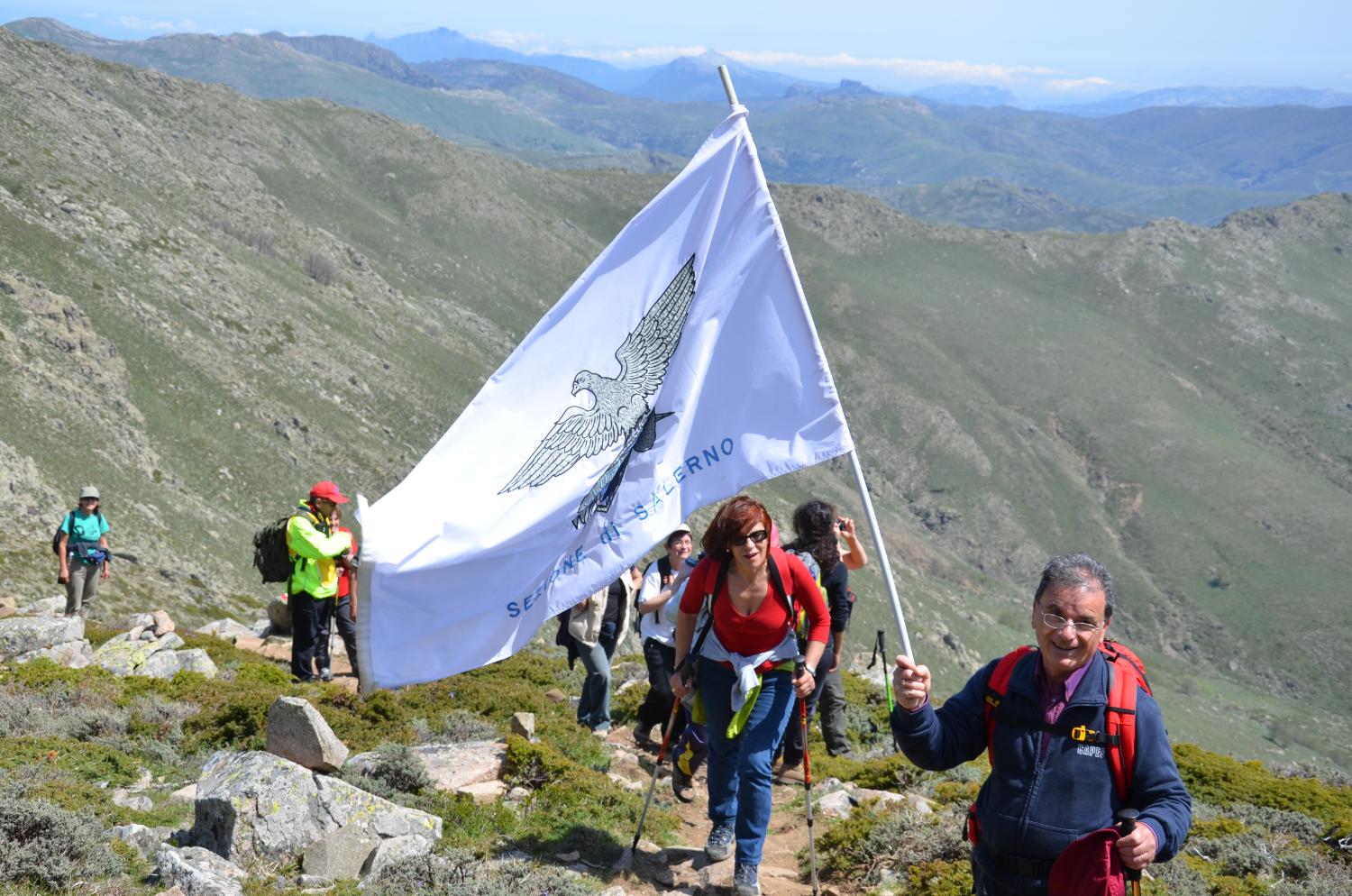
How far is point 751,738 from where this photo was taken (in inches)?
256

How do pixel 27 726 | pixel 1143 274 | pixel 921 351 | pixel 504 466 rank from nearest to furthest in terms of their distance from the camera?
1. pixel 504 466
2. pixel 27 726
3. pixel 921 351
4. pixel 1143 274

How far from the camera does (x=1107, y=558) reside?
126125mm

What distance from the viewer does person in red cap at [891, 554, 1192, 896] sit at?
3.99 metres

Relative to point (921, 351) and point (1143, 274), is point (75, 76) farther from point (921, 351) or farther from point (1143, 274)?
point (1143, 274)

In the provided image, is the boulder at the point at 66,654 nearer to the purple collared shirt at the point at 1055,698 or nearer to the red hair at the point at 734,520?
the red hair at the point at 734,520

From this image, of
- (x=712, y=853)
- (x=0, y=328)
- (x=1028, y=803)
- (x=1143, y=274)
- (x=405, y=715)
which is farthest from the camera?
(x=1143, y=274)

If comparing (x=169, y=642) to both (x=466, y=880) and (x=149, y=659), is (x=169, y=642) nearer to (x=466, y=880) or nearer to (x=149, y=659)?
(x=149, y=659)

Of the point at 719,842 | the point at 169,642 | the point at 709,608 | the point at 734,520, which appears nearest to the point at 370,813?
the point at 719,842

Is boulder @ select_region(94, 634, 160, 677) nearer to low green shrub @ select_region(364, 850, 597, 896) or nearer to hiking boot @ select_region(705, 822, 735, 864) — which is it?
low green shrub @ select_region(364, 850, 597, 896)

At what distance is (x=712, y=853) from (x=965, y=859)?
1.77 meters

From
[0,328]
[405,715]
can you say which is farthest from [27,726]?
[0,328]

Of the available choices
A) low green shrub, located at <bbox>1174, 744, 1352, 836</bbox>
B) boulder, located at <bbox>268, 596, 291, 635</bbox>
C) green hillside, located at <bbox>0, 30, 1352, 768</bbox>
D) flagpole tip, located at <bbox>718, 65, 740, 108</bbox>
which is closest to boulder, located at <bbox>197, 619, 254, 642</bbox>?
boulder, located at <bbox>268, 596, 291, 635</bbox>

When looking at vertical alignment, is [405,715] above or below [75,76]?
below

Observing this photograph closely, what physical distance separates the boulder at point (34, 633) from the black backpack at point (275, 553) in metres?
3.41
